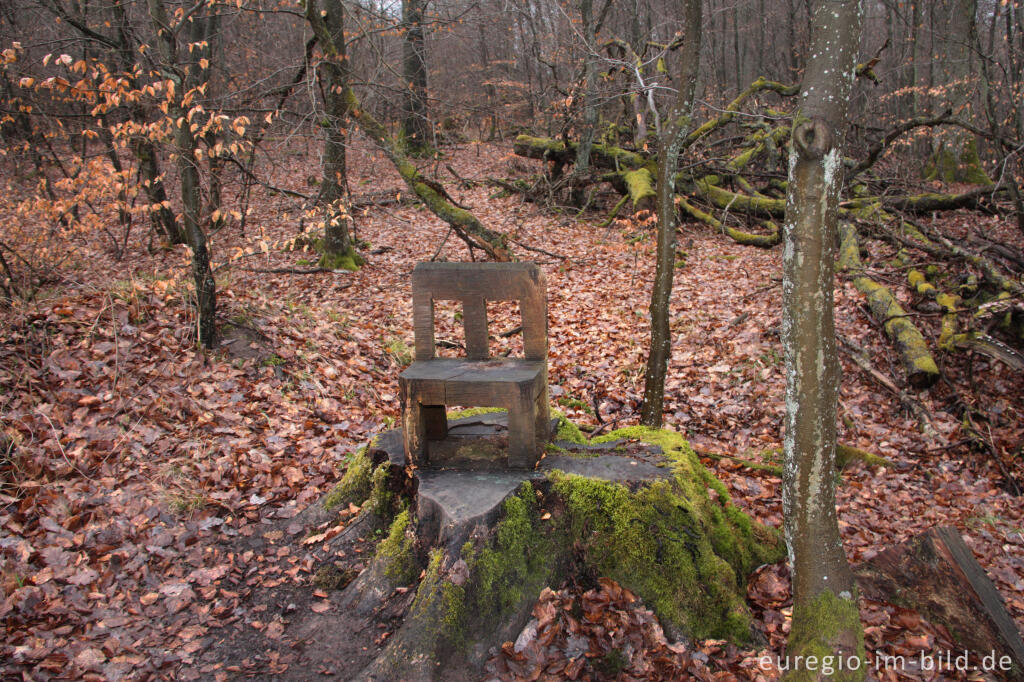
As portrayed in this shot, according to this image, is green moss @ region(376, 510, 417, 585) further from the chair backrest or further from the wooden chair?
the chair backrest

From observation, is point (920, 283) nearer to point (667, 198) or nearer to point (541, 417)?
point (667, 198)

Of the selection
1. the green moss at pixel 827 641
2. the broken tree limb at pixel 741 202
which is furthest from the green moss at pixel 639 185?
the green moss at pixel 827 641

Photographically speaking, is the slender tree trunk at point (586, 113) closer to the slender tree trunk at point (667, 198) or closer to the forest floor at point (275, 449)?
the forest floor at point (275, 449)

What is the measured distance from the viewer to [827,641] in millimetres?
2799

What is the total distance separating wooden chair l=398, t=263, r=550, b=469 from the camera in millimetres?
3695

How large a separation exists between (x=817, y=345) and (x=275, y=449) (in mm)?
4303

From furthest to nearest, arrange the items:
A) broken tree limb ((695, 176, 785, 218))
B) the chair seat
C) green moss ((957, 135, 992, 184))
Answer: green moss ((957, 135, 992, 184)), broken tree limb ((695, 176, 785, 218)), the chair seat

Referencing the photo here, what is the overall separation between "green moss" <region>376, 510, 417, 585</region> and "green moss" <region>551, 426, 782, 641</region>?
3.06 feet

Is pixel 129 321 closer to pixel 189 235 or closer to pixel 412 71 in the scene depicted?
pixel 189 235

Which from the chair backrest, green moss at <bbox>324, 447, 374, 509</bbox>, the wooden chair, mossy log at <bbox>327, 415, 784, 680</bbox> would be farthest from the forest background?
the chair backrest

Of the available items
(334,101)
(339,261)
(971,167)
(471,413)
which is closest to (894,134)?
(971,167)

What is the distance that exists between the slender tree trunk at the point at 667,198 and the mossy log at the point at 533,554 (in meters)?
1.48

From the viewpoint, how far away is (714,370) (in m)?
7.36

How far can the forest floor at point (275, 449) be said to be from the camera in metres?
3.43
